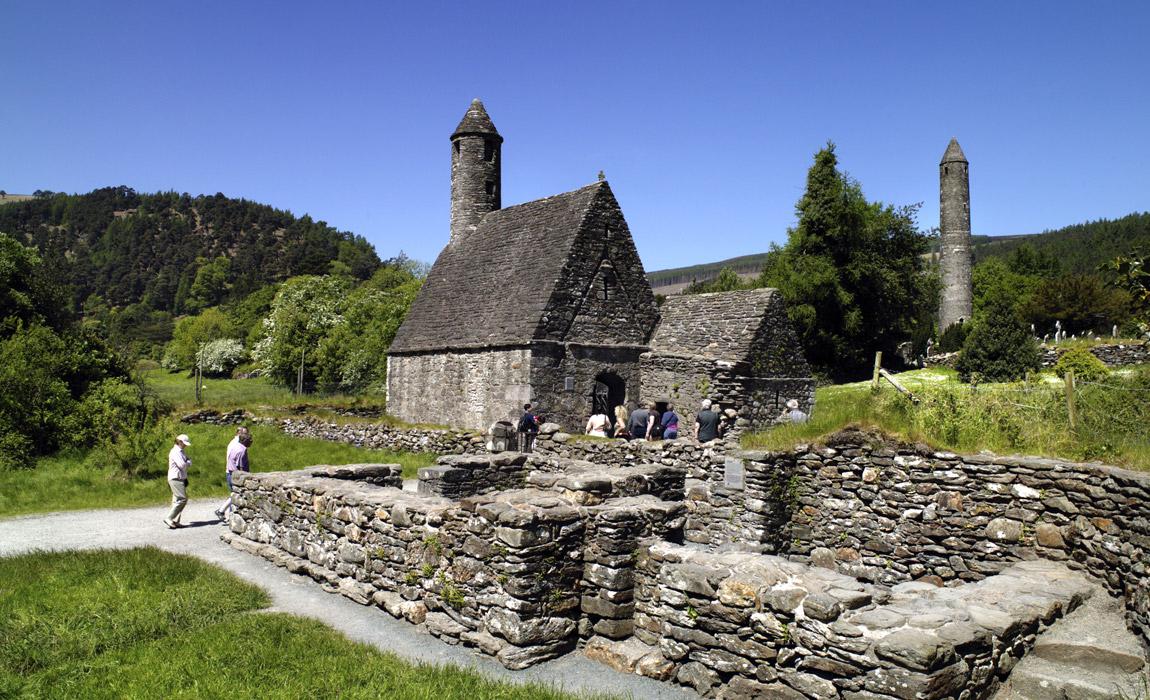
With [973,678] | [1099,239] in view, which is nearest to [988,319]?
[973,678]

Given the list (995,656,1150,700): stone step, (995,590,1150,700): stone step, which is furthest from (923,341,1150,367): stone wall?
(995,656,1150,700): stone step

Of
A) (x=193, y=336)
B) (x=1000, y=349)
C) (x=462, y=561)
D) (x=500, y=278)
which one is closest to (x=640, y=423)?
(x=500, y=278)

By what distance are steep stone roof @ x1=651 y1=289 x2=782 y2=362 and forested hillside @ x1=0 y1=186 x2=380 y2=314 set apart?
105748 mm

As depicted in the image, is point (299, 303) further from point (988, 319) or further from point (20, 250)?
point (988, 319)

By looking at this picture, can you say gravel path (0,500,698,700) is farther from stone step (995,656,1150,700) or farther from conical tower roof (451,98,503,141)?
conical tower roof (451,98,503,141)

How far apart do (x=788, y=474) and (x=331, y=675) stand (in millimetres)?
6641

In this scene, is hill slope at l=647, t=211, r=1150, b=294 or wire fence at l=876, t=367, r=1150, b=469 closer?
wire fence at l=876, t=367, r=1150, b=469

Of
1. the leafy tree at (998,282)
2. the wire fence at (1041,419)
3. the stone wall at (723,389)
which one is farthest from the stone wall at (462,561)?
the leafy tree at (998,282)

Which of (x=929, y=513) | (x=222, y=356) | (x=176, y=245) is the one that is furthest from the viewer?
(x=176, y=245)

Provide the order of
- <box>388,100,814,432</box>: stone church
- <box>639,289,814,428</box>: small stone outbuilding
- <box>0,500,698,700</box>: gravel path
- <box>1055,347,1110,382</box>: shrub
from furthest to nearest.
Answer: <box>1055,347,1110,382</box>: shrub, <box>388,100,814,432</box>: stone church, <box>639,289,814,428</box>: small stone outbuilding, <box>0,500,698,700</box>: gravel path

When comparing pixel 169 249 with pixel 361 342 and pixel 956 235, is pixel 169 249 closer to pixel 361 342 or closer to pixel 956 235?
pixel 361 342

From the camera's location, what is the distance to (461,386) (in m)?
25.7

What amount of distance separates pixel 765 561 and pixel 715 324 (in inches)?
665

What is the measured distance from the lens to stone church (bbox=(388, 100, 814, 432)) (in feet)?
73.1
